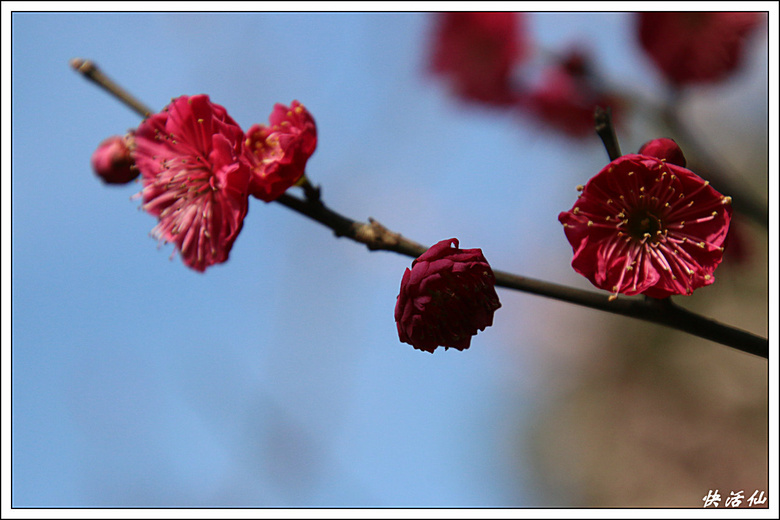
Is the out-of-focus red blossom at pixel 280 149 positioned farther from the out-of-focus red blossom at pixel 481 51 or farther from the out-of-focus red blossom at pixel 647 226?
the out-of-focus red blossom at pixel 481 51

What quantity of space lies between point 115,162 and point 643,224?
1003 mm

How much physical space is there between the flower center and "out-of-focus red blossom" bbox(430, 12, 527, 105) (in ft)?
4.55

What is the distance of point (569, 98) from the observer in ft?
7.04

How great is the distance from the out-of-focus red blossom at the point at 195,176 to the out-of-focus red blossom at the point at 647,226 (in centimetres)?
56

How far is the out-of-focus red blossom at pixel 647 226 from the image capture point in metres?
0.87

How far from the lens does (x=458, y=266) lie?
2.66ft

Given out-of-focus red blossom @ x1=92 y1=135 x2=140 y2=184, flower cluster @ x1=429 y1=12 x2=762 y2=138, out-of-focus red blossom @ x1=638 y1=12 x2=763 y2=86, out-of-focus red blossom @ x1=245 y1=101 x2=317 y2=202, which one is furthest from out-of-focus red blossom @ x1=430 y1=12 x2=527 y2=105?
out-of-focus red blossom @ x1=92 y1=135 x2=140 y2=184

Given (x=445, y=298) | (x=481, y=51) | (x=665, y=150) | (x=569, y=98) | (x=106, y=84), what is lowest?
(x=445, y=298)

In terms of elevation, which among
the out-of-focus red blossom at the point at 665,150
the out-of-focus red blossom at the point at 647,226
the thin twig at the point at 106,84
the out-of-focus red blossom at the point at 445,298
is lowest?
the out-of-focus red blossom at the point at 445,298

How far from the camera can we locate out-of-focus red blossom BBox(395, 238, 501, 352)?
2.67ft

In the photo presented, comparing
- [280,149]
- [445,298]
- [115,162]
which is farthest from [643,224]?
[115,162]

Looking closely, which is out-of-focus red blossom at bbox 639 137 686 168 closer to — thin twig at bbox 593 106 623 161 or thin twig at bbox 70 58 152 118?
thin twig at bbox 593 106 623 161

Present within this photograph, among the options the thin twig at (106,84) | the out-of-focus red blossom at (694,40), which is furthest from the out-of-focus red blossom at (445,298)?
the out-of-focus red blossom at (694,40)

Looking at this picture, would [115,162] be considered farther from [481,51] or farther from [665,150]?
[481,51]
